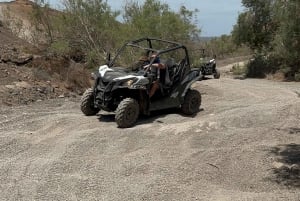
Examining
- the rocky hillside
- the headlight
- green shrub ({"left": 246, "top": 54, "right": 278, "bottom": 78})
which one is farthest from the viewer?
green shrub ({"left": 246, "top": 54, "right": 278, "bottom": 78})

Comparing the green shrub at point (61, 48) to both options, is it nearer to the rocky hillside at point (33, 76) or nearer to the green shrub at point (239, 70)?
the rocky hillside at point (33, 76)

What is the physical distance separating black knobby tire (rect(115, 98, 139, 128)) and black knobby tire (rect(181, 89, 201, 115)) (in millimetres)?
1797

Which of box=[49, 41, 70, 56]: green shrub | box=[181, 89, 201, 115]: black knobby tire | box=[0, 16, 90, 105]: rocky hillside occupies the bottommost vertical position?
box=[181, 89, 201, 115]: black knobby tire

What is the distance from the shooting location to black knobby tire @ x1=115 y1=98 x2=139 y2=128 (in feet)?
33.9

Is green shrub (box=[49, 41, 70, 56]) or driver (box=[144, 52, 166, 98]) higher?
green shrub (box=[49, 41, 70, 56])

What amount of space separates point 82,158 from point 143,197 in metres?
1.97

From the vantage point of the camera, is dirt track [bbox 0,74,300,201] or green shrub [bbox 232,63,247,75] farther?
green shrub [bbox 232,63,247,75]

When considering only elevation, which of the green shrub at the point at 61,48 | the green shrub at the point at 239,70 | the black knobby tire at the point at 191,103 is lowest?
the green shrub at the point at 239,70

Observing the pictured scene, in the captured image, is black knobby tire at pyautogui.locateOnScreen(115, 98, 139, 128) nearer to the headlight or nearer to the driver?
the headlight

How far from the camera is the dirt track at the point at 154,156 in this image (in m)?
6.82

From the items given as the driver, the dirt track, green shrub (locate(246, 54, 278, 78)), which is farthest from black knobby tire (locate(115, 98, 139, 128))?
green shrub (locate(246, 54, 278, 78))

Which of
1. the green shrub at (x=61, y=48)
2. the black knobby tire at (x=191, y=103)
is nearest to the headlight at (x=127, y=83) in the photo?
the black knobby tire at (x=191, y=103)

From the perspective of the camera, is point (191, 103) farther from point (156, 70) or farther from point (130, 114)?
point (130, 114)

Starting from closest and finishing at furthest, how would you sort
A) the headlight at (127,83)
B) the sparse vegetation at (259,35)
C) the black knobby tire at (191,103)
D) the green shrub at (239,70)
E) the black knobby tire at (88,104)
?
the headlight at (127,83) < the black knobby tire at (88,104) < the black knobby tire at (191,103) < the sparse vegetation at (259,35) < the green shrub at (239,70)
